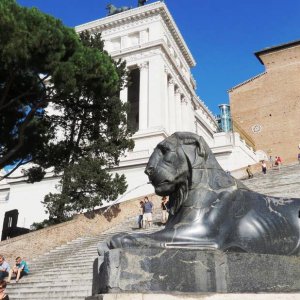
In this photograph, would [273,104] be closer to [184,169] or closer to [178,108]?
[178,108]

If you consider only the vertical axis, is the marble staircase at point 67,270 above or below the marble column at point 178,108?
below

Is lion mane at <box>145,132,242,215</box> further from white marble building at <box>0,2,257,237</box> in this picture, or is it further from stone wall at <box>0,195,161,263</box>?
white marble building at <box>0,2,257,237</box>

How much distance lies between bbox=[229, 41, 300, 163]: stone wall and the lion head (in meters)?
31.7

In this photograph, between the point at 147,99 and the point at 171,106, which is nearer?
the point at 147,99

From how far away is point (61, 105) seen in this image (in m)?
15.8

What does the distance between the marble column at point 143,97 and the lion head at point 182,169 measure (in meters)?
24.4

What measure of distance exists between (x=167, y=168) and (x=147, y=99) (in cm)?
2597

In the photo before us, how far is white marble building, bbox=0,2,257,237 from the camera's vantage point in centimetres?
2420

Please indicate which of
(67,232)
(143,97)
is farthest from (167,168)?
(143,97)

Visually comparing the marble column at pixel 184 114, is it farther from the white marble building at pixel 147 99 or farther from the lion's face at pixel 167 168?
the lion's face at pixel 167 168

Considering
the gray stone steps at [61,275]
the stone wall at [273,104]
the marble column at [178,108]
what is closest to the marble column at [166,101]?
the marble column at [178,108]

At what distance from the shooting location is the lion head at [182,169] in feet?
9.22

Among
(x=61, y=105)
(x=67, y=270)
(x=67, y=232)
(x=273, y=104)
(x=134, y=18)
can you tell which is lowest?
(x=67, y=270)

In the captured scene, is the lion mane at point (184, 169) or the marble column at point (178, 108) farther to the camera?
the marble column at point (178, 108)
